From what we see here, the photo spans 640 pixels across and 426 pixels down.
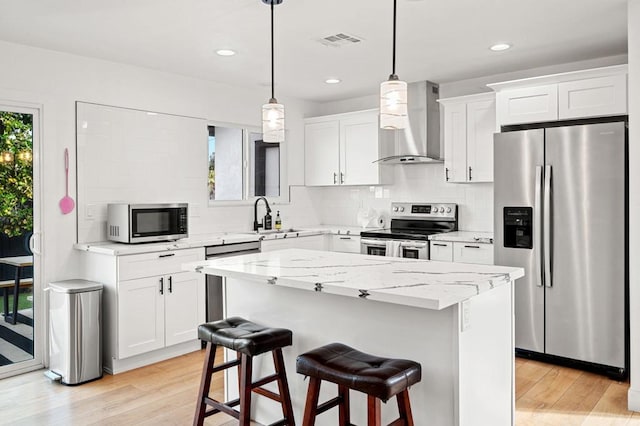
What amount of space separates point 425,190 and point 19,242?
3.84m

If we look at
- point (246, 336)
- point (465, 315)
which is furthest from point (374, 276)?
point (246, 336)

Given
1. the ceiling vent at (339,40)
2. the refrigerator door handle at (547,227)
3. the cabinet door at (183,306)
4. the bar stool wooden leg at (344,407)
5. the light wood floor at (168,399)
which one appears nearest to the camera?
the bar stool wooden leg at (344,407)

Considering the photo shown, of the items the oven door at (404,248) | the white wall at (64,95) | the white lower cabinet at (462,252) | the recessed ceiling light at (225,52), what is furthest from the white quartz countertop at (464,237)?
the recessed ceiling light at (225,52)

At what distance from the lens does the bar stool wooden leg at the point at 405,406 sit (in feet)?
7.09

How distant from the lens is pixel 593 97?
379cm

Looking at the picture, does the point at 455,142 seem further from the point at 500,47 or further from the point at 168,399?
the point at 168,399

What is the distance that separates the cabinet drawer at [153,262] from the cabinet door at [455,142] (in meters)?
2.49

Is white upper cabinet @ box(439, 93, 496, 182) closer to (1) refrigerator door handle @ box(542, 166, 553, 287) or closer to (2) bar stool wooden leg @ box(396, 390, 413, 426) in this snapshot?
(1) refrigerator door handle @ box(542, 166, 553, 287)

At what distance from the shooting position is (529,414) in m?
3.09

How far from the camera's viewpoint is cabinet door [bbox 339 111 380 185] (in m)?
5.61

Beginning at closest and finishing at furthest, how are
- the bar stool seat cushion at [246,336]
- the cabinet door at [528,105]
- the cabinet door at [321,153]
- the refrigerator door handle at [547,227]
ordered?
1. the bar stool seat cushion at [246,336]
2. the refrigerator door handle at [547,227]
3. the cabinet door at [528,105]
4. the cabinet door at [321,153]

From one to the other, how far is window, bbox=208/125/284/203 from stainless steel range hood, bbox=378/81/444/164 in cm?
141

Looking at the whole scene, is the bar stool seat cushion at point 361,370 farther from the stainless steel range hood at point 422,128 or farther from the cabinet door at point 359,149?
the cabinet door at point 359,149

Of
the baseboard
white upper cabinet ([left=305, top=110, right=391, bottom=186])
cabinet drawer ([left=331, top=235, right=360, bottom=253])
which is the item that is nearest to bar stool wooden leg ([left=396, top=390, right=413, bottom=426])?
the baseboard
